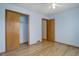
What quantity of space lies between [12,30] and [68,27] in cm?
313

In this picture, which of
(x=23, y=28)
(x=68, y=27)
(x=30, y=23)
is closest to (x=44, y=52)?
(x=30, y=23)

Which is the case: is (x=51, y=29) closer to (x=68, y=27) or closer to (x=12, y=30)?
(x=68, y=27)

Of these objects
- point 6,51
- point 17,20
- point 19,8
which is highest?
point 19,8

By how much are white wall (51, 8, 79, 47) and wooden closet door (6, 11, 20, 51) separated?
2.87 metres

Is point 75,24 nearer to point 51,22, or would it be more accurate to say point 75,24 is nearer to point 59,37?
point 59,37

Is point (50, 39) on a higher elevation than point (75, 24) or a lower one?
lower

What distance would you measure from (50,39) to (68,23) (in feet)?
7.27

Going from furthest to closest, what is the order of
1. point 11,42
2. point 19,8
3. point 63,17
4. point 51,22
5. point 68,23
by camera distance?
point 51,22 < point 63,17 < point 68,23 < point 19,8 < point 11,42

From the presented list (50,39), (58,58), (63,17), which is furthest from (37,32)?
(58,58)

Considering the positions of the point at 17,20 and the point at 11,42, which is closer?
the point at 11,42

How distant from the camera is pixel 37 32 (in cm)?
494

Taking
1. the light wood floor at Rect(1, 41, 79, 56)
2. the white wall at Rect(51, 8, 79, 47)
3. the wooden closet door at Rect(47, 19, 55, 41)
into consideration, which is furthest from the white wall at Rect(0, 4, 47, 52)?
the white wall at Rect(51, 8, 79, 47)

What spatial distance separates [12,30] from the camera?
3355mm

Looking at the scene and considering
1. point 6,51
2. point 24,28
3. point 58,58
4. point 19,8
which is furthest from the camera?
point 24,28
